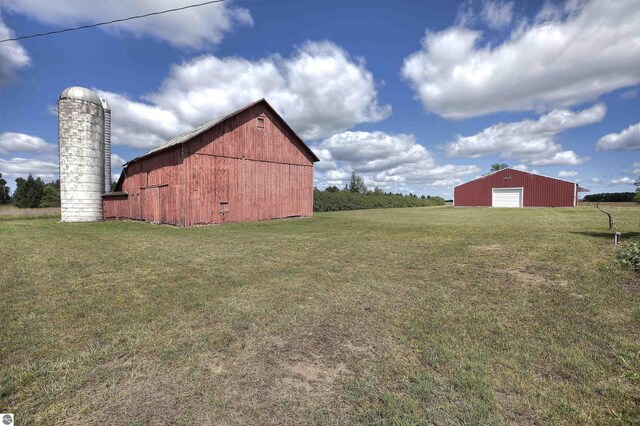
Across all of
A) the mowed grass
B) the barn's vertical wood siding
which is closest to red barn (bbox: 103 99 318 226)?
the mowed grass

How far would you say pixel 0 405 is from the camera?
7.99 ft

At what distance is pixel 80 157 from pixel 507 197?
4912cm

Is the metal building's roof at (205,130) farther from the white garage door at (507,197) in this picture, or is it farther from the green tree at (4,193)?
the green tree at (4,193)

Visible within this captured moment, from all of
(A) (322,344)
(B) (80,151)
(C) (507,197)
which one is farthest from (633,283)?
(C) (507,197)

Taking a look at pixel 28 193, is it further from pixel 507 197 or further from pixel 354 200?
pixel 507 197

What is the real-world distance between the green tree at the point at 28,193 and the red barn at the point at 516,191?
88672 millimetres

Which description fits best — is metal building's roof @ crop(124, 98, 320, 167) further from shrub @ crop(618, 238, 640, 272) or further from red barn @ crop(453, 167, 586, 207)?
red barn @ crop(453, 167, 586, 207)

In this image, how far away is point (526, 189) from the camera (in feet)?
137

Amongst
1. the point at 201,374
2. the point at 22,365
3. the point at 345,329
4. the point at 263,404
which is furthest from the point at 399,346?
the point at 22,365

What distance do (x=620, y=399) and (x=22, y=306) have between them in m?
7.17

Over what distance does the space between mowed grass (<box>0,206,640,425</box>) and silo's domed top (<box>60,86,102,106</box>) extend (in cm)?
1972

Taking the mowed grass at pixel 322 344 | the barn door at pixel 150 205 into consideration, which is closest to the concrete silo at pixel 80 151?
the barn door at pixel 150 205

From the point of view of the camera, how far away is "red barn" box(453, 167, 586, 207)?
39781mm

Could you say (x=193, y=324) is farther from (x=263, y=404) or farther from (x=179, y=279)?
(x=179, y=279)
